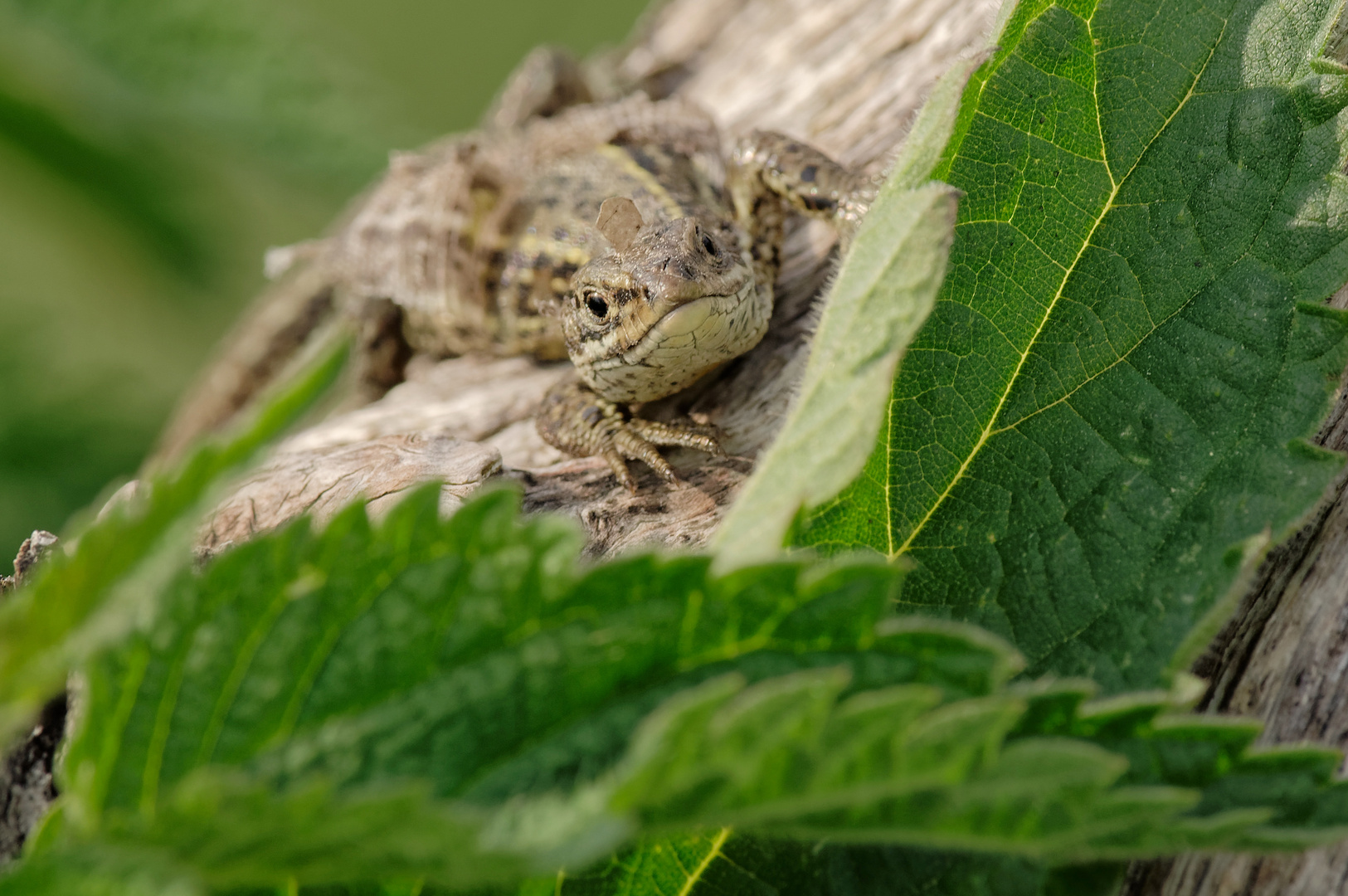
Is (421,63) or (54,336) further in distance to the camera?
(421,63)

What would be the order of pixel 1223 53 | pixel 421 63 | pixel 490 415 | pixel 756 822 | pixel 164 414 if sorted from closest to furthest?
1. pixel 756 822
2. pixel 1223 53
3. pixel 490 415
4. pixel 164 414
5. pixel 421 63

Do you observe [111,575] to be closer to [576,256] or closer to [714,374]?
[714,374]

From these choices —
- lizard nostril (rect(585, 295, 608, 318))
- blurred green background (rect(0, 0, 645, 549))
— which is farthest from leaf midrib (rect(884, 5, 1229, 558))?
blurred green background (rect(0, 0, 645, 549))

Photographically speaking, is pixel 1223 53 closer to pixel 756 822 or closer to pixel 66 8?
pixel 756 822

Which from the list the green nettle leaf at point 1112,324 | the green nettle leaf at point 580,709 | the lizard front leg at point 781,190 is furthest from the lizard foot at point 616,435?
the green nettle leaf at point 580,709

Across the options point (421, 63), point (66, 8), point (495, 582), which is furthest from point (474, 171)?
point (421, 63)

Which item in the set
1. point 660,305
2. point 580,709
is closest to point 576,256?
point 660,305

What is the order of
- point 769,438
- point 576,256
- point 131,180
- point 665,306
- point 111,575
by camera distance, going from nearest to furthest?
point 111,575 < point 769,438 < point 665,306 < point 576,256 < point 131,180

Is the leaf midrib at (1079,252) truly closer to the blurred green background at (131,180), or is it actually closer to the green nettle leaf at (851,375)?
the green nettle leaf at (851,375)
